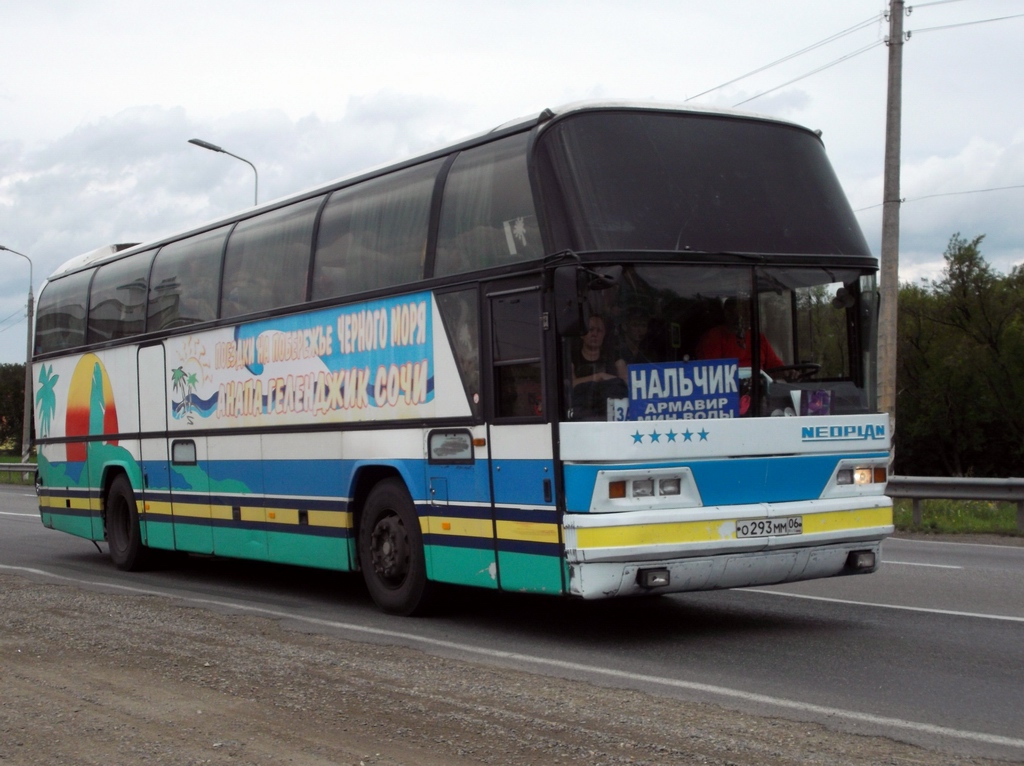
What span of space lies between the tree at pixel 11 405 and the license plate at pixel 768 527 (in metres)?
78.1

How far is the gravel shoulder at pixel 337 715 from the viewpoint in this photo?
5.68 meters

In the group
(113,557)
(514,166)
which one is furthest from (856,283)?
(113,557)

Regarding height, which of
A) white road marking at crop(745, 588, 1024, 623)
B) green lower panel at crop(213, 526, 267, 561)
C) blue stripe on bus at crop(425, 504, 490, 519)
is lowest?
white road marking at crop(745, 588, 1024, 623)

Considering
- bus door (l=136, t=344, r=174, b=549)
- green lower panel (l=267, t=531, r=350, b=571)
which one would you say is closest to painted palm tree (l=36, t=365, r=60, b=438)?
bus door (l=136, t=344, r=174, b=549)

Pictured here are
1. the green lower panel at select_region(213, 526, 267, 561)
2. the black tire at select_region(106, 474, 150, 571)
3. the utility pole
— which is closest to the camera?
the green lower panel at select_region(213, 526, 267, 561)

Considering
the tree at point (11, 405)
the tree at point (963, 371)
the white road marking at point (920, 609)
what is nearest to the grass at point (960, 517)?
the white road marking at point (920, 609)

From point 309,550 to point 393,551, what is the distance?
1414mm

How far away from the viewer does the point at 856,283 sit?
358 inches

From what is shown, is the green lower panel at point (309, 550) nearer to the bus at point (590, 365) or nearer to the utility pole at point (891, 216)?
the bus at point (590, 365)

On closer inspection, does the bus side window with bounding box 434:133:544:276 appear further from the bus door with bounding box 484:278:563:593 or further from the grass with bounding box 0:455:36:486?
the grass with bounding box 0:455:36:486

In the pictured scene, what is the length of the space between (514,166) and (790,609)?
4087mm

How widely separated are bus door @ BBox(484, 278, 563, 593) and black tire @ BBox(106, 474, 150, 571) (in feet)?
23.2

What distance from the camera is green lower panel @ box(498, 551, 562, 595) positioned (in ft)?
27.4

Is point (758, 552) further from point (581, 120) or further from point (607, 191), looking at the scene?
point (581, 120)
